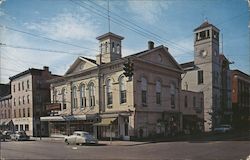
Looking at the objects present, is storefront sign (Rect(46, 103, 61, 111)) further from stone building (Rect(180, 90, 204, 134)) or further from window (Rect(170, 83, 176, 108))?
stone building (Rect(180, 90, 204, 134))

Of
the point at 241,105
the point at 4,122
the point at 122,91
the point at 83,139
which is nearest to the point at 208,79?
the point at 241,105

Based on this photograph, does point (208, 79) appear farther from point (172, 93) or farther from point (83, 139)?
point (83, 139)

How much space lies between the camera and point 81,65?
3812cm

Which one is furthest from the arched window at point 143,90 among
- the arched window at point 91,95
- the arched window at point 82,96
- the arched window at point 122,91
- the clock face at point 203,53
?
the clock face at point 203,53

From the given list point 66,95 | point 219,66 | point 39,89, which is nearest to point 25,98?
point 39,89

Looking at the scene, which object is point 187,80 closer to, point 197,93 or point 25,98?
point 197,93

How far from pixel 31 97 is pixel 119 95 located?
2111 cm

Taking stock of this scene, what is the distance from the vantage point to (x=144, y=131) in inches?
1262

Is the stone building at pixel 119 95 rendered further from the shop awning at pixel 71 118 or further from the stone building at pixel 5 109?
the stone building at pixel 5 109

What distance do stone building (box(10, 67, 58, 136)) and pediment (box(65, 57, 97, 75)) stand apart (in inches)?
414

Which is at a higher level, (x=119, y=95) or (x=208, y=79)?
(x=208, y=79)

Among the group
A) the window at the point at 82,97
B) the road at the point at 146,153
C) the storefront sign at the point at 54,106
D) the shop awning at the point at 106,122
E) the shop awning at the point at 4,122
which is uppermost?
the window at the point at 82,97

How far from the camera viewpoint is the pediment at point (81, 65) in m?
36.6

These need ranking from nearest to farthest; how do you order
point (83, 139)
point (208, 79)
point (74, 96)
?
1. point (83, 139)
2. point (74, 96)
3. point (208, 79)
